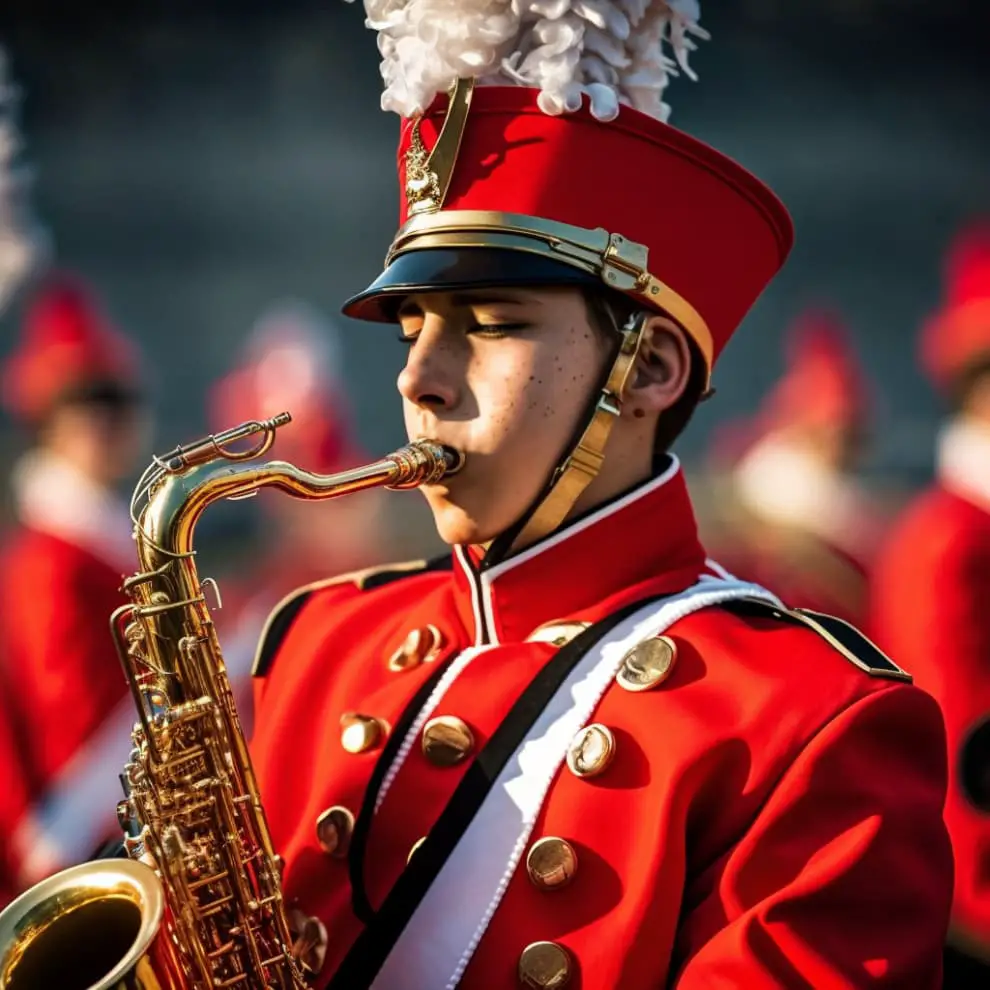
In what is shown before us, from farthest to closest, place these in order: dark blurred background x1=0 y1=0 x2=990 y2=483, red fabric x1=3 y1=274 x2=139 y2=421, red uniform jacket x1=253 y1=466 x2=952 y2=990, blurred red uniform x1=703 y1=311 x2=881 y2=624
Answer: dark blurred background x1=0 y1=0 x2=990 y2=483 → blurred red uniform x1=703 y1=311 x2=881 y2=624 → red fabric x1=3 y1=274 x2=139 y2=421 → red uniform jacket x1=253 y1=466 x2=952 y2=990

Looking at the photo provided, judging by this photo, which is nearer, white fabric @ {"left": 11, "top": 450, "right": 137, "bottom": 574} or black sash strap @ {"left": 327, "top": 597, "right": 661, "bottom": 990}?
black sash strap @ {"left": 327, "top": 597, "right": 661, "bottom": 990}

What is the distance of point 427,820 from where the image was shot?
2152 mm

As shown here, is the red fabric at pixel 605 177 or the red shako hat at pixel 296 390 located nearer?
the red fabric at pixel 605 177

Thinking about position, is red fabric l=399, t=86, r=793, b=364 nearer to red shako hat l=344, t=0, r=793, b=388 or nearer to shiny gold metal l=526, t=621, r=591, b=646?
red shako hat l=344, t=0, r=793, b=388

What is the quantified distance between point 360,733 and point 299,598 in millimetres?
604

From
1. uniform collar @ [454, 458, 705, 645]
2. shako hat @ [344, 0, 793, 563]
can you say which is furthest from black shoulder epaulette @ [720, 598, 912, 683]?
shako hat @ [344, 0, 793, 563]

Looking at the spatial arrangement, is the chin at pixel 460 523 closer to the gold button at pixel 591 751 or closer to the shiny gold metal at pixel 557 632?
the shiny gold metal at pixel 557 632

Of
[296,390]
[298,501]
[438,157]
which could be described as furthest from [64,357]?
[438,157]

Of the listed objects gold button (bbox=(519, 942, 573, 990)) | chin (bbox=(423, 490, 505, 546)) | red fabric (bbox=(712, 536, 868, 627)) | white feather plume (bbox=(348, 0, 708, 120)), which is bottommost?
red fabric (bbox=(712, 536, 868, 627))

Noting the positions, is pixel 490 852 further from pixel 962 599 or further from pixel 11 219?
pixel 962 599

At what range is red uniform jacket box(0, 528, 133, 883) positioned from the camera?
5215 mm

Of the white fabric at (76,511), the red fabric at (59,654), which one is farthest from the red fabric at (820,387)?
the red fabric at (59,654)

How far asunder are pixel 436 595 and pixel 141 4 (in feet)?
38.3

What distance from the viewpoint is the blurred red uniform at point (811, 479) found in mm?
8227
